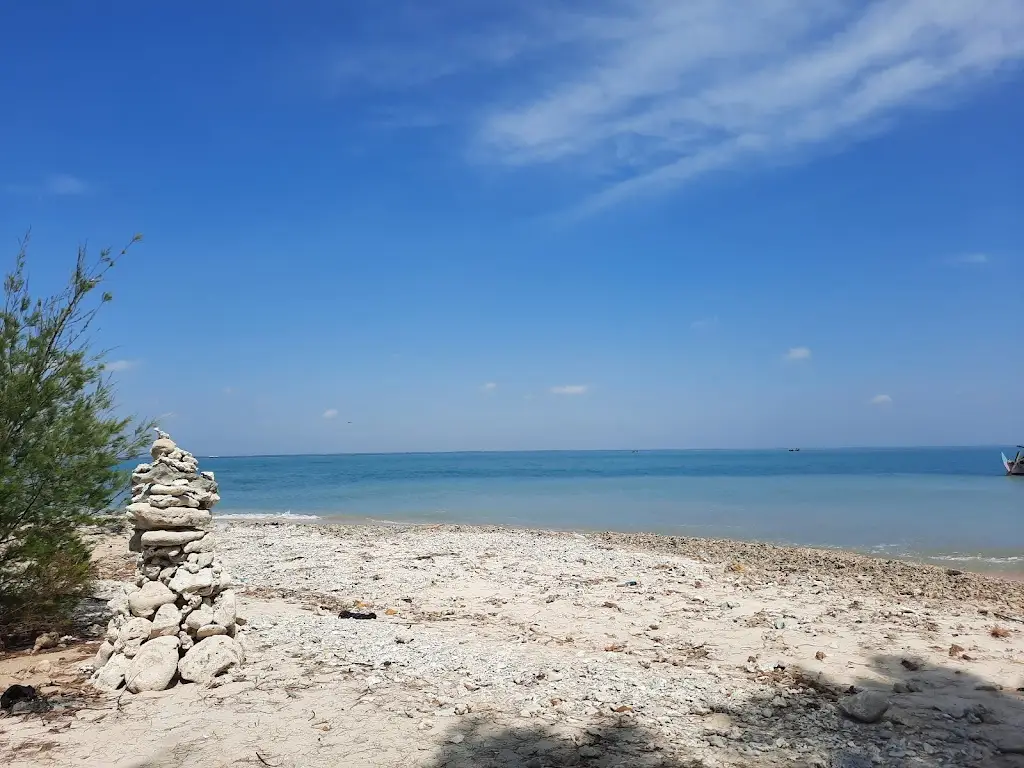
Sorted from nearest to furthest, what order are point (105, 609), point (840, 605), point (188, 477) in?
point (188, 477) → point (105, 609) → point (840, 605)

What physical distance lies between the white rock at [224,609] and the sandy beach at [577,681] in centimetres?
37

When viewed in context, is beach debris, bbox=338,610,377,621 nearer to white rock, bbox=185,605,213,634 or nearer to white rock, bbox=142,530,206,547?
white rock, bbox=185,605,213,634

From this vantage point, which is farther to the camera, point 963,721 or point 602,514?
point 602,514

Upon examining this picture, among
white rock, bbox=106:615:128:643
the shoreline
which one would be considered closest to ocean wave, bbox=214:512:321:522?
the shoreline

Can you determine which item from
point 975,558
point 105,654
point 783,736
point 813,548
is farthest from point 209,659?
point 975,558

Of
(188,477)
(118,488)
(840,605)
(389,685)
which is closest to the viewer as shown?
(389,685)

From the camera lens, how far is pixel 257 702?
5.58 meters

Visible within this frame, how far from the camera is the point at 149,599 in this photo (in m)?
6.15

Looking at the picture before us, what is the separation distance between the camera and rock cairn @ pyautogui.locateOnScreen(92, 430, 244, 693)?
5973 millimetres

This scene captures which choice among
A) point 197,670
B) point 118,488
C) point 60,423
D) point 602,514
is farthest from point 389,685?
point 602,514

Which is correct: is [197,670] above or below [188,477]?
below

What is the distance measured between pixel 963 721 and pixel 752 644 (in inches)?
99.1

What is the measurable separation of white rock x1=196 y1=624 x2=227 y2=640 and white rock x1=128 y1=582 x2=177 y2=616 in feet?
1.36

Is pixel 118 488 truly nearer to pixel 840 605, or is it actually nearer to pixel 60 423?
pixel 60 423
